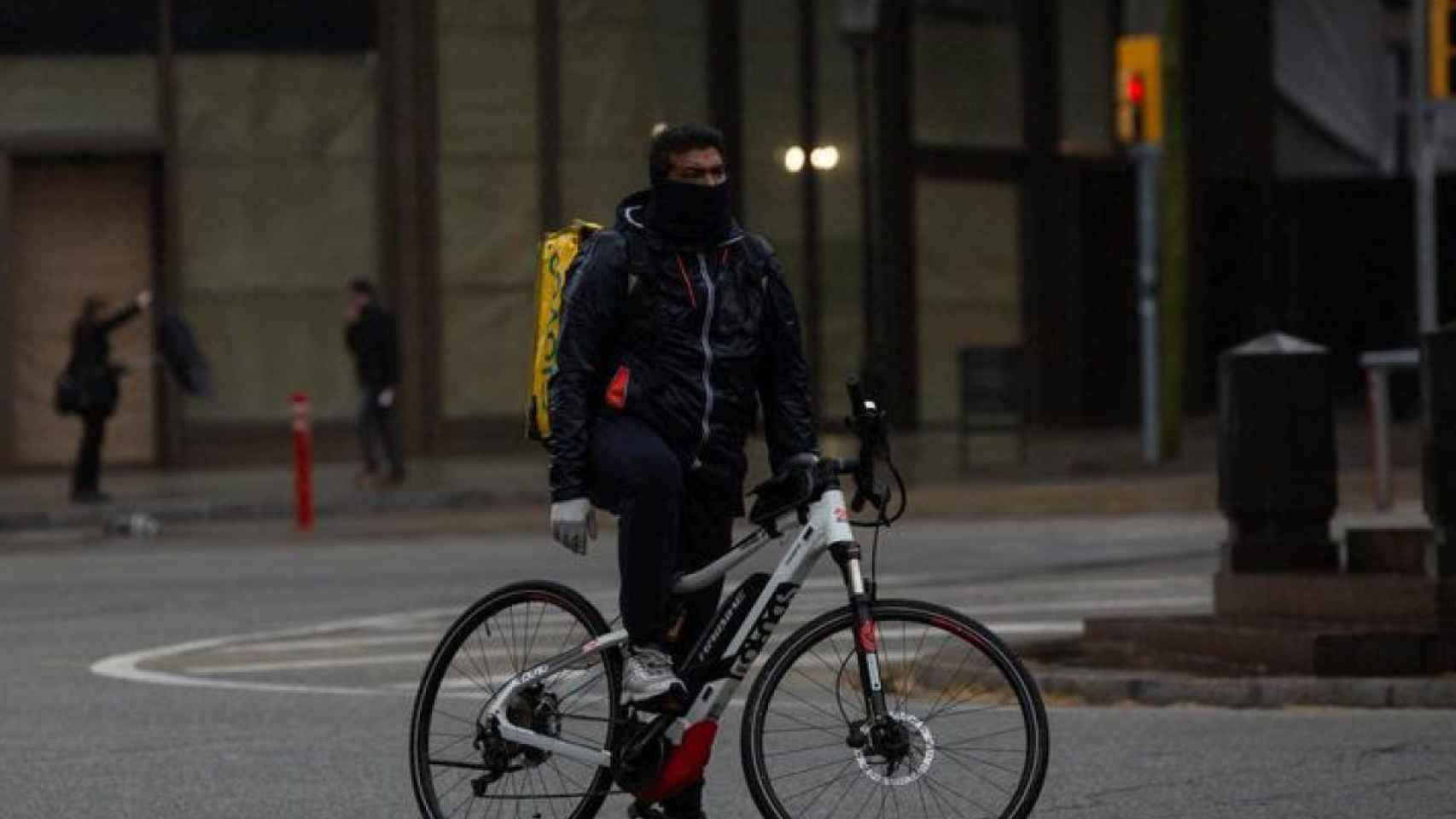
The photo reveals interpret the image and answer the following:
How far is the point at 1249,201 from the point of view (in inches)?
1629

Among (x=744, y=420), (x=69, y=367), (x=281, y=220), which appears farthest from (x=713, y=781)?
(x=281, y=220)

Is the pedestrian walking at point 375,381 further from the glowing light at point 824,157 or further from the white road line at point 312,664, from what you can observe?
the white road line at point 312,664

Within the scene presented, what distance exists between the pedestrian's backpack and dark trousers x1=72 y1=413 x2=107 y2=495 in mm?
18923

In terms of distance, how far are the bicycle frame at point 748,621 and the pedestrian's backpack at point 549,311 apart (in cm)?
54

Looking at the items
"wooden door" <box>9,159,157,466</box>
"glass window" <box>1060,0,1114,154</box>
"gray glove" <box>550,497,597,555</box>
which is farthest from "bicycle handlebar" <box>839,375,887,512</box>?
"glass window" <box>1060,0,1114,154</box>

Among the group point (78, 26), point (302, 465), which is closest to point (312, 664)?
point (302, 465)

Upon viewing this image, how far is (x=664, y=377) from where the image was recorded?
859 cm

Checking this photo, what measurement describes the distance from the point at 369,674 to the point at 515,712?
222 inches

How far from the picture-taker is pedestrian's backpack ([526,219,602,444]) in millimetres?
8664

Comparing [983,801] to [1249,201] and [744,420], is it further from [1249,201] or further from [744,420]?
[1249,201]

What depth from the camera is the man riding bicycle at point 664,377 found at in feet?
27.9

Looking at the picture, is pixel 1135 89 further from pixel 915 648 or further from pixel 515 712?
pixel 915 648

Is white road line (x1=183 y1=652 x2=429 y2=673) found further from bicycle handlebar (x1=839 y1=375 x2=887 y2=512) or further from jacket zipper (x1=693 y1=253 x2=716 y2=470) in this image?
bicycle handlebar (x1=839 y1=375 x2=887 y2=512)

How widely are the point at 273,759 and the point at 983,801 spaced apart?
→ 11.8 feet
